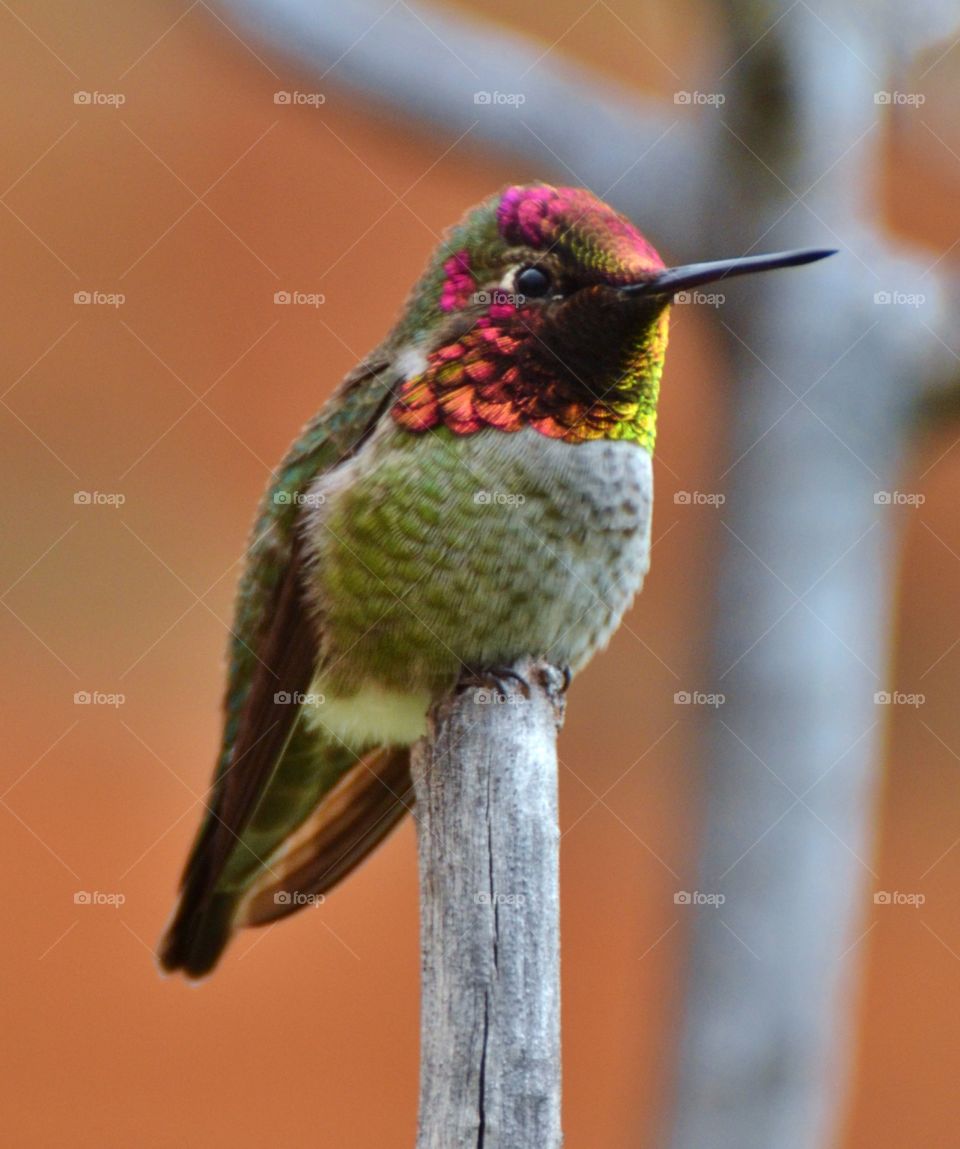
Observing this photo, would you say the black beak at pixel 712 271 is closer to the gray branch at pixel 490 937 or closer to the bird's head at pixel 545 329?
the bird's head at pixel 545 329

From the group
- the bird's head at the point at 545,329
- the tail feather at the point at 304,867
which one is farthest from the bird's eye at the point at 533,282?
the tail feather at the point at 304,867

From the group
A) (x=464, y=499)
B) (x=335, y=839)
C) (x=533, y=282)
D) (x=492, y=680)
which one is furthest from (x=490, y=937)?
(x=533, y=282)

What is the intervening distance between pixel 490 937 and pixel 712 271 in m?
0.96

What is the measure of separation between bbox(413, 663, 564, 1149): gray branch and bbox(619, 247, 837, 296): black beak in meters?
0.66

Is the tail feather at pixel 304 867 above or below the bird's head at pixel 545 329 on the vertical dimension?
below

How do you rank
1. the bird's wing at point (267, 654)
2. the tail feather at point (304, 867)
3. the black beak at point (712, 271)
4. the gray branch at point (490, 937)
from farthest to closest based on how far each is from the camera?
the tail feather at point (304, 867) < the bird's wing at point (267, 654) < the black beak at point (712, 271) < the gray branch at point (490, 937)

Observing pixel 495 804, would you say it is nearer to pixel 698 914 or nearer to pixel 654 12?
pixel 698 914

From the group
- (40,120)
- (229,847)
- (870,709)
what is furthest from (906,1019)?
(40,120)

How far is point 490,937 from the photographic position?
1.54m

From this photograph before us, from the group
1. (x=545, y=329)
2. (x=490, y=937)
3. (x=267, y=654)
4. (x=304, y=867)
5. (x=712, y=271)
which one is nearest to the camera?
(x=490, y=937)

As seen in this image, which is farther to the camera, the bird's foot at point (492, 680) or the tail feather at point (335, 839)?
the tail feather at point (335, 839)

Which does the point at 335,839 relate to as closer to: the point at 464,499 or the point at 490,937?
the point at 464,499

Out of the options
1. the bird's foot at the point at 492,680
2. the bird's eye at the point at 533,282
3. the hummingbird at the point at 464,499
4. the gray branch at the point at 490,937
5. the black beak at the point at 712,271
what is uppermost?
the bird's eye at the point at 533,282

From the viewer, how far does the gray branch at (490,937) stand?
147 cm
